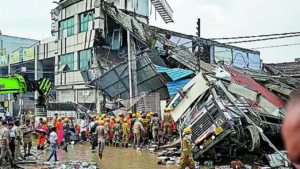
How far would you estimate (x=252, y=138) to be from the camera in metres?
9.93

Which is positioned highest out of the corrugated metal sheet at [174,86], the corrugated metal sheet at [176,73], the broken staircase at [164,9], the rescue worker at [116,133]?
the broken staircase at [164,9]

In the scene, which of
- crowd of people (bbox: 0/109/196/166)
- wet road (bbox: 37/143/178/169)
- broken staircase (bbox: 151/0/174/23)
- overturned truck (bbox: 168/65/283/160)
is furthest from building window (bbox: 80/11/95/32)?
overturned truck (bbox: 168/65/283/160)

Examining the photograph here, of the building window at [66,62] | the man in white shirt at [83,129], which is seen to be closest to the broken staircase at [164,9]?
the building window at [66,62]

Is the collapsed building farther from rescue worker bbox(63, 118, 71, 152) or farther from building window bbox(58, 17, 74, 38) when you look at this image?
rescue worker bbox(63, 118, 71, 152)

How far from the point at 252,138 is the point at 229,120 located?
3.06 feet

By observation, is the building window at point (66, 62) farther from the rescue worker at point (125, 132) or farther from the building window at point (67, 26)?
the rescue worker at point (125, 132)

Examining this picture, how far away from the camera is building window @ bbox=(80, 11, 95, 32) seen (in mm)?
26547

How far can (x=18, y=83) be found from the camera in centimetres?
1438

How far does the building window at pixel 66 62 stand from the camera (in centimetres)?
2866

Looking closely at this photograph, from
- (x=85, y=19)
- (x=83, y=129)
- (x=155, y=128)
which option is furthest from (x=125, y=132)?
(x=85, y=19)

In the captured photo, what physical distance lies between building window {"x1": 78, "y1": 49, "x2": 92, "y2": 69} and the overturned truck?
15317mm

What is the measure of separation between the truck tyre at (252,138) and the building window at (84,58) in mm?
18287

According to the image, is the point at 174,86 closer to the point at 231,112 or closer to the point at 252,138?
the point at 231,112

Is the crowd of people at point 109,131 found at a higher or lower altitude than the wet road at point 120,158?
higher
